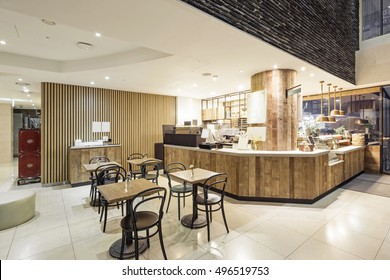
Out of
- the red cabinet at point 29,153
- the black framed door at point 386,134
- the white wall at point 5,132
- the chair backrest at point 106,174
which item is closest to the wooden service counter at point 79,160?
the red cabinet at point 29,153

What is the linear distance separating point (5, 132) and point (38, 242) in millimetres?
10219

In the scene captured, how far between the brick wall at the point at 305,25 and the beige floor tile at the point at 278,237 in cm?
303

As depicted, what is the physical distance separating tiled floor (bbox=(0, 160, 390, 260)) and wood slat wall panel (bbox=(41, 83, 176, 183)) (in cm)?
208

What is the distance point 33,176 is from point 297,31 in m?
8.02

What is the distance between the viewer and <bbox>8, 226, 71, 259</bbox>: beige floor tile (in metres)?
2.56

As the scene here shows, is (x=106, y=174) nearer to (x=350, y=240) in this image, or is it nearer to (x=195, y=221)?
(x=195, y=221)

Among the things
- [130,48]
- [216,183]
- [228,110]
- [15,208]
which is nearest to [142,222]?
[216,183]

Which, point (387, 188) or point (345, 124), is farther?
point (345, 124)

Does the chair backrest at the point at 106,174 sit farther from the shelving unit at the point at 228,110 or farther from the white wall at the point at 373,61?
the white wall at the point at 373,61

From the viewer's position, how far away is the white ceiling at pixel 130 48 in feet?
7.64

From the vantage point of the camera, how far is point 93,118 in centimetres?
665
